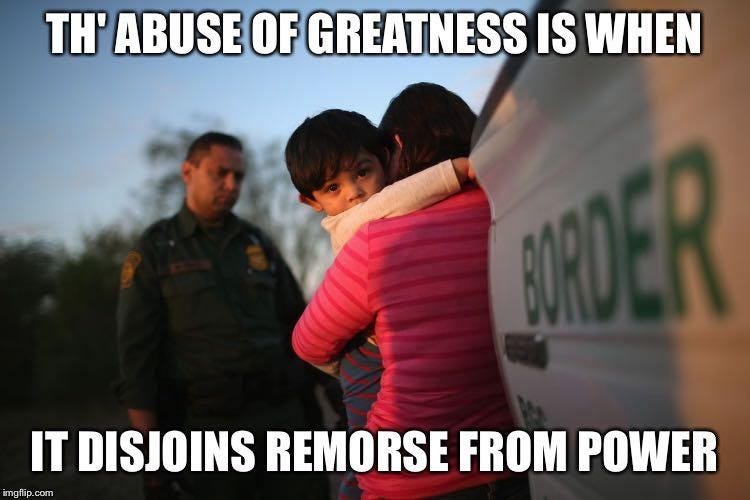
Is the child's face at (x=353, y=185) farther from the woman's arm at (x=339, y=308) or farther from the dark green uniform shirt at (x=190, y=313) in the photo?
the dark green uniform shirt at (x=190, y=313)

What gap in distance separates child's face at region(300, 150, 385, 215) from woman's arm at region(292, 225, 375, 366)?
0.37 metres

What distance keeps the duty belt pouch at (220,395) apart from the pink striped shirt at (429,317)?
75.2 inches

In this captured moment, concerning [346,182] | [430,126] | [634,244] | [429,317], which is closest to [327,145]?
[346,182]

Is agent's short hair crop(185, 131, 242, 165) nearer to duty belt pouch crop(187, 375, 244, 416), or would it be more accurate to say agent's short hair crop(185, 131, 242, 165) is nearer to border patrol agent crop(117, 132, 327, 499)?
border patrol agent crop(117, 132, 327, 499)

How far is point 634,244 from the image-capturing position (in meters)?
0.98

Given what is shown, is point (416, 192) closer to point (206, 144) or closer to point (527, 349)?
point (527, 349)

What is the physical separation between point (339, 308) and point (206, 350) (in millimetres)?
2028

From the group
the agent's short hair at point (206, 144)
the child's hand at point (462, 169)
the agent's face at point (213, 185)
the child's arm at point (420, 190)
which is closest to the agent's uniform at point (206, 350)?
the agent's face at point (213, 185)

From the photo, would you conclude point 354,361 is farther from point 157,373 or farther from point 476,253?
point 157,373

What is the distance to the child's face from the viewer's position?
2.17m

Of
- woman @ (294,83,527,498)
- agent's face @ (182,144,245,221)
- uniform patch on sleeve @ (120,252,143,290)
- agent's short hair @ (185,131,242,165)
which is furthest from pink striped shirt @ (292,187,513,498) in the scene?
agent's short hair @ (185,131,242,165)

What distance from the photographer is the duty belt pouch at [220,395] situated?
360 cm

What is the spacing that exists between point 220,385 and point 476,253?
2203 millimetres

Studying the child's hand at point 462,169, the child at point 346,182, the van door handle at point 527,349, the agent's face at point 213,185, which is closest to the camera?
the van door handle at point 527,349
